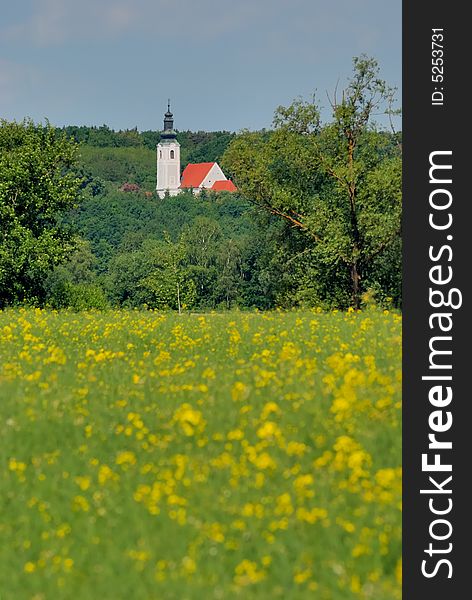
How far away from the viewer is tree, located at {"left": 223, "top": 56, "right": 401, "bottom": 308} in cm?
3484

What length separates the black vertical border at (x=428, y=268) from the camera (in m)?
6.62

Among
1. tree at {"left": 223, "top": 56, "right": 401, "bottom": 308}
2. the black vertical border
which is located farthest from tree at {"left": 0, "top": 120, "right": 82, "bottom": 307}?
the black vertical border

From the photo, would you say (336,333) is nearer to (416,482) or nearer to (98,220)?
(416,482)

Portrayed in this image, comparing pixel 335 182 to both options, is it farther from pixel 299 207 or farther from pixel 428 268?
pixel 428 268

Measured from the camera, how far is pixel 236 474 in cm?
812

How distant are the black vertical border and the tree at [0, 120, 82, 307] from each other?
1176 inches

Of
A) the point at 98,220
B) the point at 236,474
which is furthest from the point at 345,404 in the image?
the point at 98,220

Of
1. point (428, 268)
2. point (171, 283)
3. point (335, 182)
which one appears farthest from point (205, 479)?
point (171, 283)

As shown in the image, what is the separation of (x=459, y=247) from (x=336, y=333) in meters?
7.12

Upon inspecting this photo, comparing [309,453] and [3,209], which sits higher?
[3,209]

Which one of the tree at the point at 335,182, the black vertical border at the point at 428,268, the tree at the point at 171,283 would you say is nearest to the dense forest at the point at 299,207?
the tree at the point at 335,182

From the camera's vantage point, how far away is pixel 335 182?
1451 inches

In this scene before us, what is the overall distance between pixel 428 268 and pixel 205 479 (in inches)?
103

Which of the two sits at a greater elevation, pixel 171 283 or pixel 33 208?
pixel 33 208
